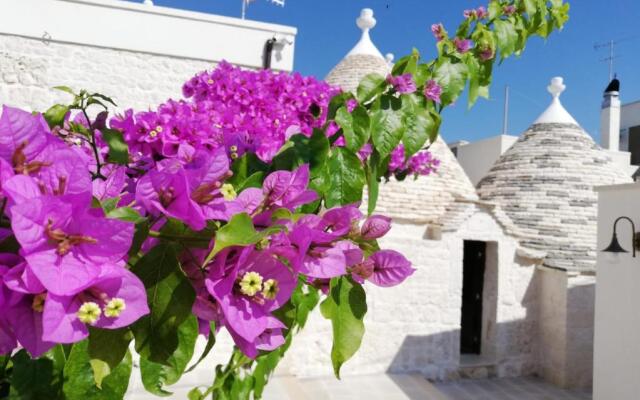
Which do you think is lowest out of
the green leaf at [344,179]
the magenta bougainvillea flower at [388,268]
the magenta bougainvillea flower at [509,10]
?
the magenta bougainvillea flower at [388,268]

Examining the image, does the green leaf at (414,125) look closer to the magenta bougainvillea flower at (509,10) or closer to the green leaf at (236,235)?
the magenta bougainvillea flower at (509,10)

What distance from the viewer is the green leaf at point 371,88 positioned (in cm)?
105

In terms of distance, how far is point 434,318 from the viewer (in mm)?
9930

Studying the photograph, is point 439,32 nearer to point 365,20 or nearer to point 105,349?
point 105,349

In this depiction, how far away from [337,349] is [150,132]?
799 millimetres

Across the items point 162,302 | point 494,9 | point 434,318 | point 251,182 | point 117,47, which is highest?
point 117,47

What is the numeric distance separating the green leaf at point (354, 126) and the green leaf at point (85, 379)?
1.68ft

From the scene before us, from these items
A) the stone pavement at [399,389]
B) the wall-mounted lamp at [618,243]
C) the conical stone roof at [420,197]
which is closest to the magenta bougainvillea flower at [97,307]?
the stone pavement at [399,389]

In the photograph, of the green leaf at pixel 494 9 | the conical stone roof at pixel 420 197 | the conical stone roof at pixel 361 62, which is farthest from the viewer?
the conical stone roof at pixel 361 62

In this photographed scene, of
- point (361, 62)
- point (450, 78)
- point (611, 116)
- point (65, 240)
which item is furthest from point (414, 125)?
point (611, 116)

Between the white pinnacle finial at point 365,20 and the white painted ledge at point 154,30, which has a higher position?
the white pinnacle finial at point 365,20

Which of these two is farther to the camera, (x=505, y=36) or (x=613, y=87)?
(x=613, y=87)

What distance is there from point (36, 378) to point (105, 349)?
253 millimetres

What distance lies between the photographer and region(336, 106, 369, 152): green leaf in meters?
0.96
